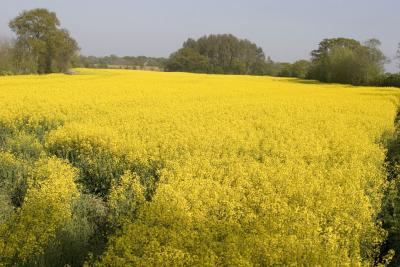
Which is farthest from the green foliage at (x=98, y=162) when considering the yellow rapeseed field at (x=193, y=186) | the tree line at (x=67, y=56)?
the tree line at (x=67, y=56)

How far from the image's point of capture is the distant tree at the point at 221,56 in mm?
78000

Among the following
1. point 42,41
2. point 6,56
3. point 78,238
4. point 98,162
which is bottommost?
point 78,238

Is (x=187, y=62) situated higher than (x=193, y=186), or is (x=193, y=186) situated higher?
(x=187, y=62)

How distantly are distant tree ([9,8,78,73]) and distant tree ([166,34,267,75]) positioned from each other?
87.6 ft

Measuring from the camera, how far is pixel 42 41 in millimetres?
50719

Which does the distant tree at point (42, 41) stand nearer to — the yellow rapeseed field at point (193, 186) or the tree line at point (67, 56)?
the tree line at point (67, 56)

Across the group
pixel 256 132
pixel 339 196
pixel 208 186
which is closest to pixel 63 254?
pixel 208 186

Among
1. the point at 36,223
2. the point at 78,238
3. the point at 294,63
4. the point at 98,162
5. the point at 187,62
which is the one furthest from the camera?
the point at 187,62

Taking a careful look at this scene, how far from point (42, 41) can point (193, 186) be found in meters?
47.4

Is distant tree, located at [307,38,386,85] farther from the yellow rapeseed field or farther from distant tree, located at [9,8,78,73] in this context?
the yellow rapeseed field

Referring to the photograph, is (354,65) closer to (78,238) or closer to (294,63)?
(294,63)

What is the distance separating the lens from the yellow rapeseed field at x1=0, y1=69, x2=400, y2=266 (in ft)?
17.7

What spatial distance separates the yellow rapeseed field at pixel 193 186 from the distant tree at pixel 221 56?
6247cm

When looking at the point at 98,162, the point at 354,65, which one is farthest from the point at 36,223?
the point at 354,65
